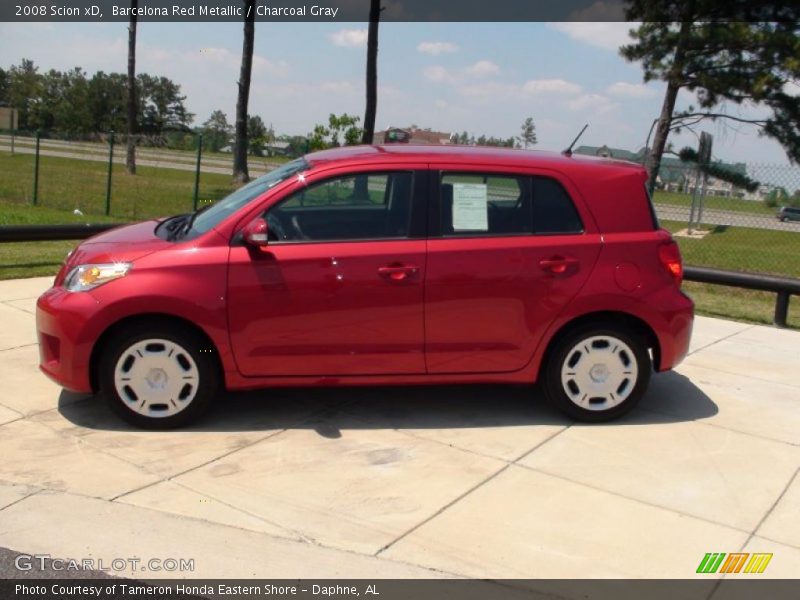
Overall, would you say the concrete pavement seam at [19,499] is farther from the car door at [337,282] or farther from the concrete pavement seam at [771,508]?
the concrete pavement seam at [771,508]

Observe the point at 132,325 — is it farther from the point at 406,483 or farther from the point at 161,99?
the point at 161,99

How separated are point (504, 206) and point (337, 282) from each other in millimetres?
1208

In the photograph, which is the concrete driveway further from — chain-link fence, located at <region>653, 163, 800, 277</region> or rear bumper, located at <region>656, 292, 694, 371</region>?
chain-link fence, located at <region>653, 163, 800, 277</region>

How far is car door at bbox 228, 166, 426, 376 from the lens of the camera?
495 centimetres

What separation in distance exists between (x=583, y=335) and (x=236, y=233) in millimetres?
2267

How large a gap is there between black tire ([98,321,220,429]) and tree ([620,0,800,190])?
48.2 ft

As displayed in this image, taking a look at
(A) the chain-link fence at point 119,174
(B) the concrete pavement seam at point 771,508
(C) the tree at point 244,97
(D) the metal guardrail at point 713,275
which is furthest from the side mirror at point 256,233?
(C) the tree at point 244,97

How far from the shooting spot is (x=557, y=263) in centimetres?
520

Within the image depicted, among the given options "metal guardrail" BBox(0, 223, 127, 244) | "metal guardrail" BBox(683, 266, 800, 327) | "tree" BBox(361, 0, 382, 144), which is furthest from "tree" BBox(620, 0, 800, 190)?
"metal guardrail" BBox(0, 223, 127, 244)

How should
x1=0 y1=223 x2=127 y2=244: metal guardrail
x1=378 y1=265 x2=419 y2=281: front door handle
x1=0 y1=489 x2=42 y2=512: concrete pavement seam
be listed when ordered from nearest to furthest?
1. x1=0 y1=489 x2=42 y2=512: concrete pavement seam
2. x1=378 y1=265 x2=419 y2=281: front door handle
3. x1=0 y1=223 x2=127 y2=244: metal guardrail

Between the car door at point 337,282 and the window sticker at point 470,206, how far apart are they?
0.23 m

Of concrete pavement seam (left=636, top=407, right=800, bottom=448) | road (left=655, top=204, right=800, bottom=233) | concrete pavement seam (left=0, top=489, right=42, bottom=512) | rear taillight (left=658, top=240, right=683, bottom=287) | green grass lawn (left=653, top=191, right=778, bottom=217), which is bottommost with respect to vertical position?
concrete pavement seam (left=0, top=489, right=42, bottom=512)

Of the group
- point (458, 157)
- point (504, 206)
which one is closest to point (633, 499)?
point (504, 206)

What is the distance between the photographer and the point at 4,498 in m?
4.11
